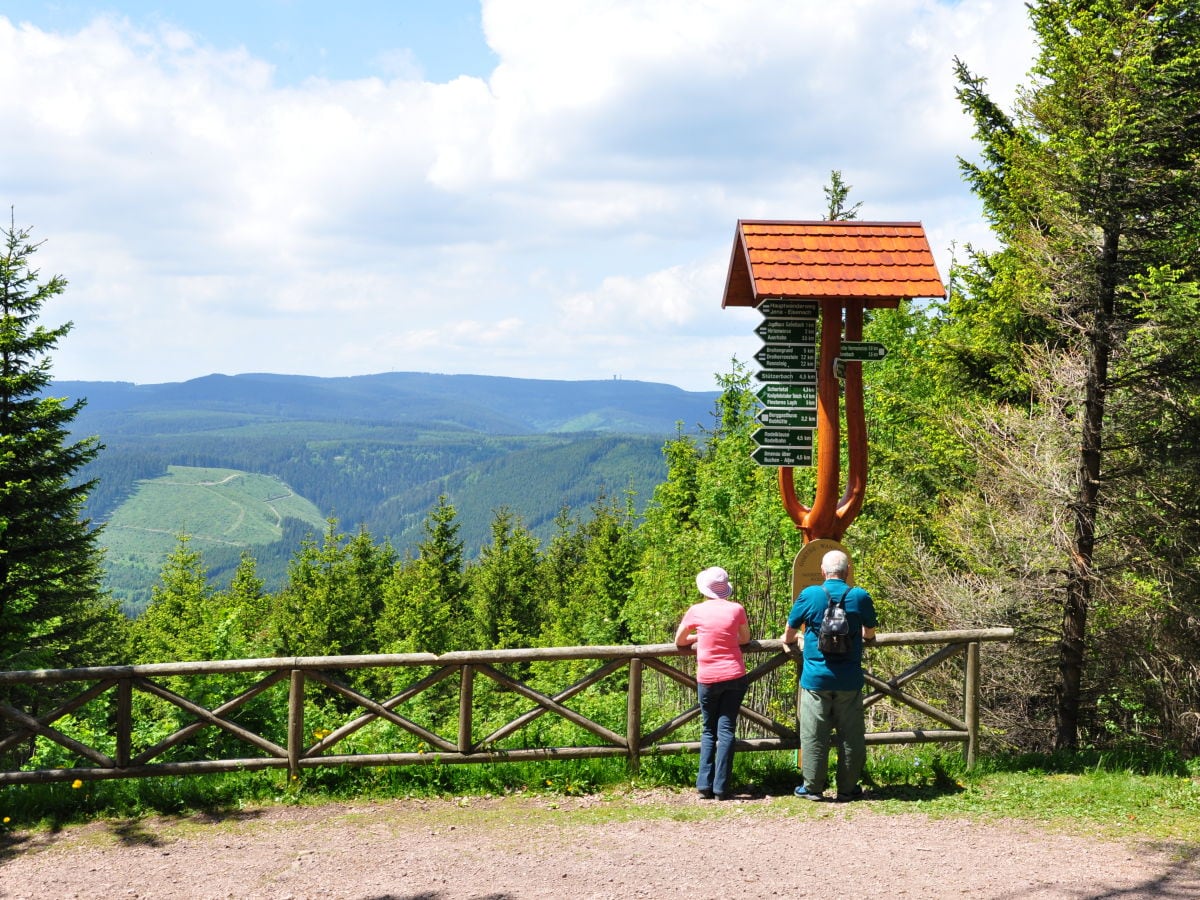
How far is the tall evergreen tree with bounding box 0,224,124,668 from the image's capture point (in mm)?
20000

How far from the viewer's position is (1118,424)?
10008 millimetres

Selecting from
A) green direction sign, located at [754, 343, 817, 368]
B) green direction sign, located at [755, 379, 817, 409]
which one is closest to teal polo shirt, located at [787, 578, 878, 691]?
green direction sign, located at [755, 379, 817, 409]

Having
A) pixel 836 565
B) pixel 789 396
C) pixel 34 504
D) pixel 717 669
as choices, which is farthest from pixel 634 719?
pixel 34 504

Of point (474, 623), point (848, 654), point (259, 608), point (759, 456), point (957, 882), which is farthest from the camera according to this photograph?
point (259, 608)

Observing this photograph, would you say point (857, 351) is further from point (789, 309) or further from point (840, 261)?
point (840, 261)

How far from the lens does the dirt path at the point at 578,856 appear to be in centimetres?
586

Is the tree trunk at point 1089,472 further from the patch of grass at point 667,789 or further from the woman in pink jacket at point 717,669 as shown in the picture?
the woman in pink jacket at point 717,669

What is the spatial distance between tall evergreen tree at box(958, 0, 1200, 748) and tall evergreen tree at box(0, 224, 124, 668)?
19417 mm

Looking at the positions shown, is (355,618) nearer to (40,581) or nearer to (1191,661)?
(40,581)

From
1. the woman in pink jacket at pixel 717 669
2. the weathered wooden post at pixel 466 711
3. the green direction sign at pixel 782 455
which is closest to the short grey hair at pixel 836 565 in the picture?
the woman in pink jacket at pixel 717 669

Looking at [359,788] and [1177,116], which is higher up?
[1177,116]

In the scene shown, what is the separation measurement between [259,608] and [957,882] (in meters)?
58.5


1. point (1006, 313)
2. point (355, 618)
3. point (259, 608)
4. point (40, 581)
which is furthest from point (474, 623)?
point (1006, 313)

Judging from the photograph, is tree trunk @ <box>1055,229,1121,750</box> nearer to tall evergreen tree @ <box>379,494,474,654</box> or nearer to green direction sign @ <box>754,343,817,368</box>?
green direction sign @ <box>754,343,817,368</box>
